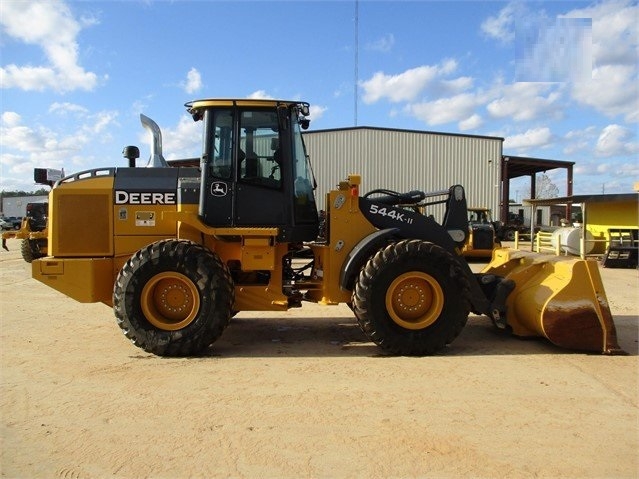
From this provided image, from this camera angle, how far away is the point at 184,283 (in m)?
5.75

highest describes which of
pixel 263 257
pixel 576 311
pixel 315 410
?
pixel 263 257

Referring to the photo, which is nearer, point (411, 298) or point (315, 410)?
point (315, 410)

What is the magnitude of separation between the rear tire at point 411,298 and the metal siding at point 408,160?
21.2 m

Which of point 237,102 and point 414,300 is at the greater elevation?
point 237,102

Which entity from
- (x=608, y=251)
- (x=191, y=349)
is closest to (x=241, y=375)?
(x=191, y=349)

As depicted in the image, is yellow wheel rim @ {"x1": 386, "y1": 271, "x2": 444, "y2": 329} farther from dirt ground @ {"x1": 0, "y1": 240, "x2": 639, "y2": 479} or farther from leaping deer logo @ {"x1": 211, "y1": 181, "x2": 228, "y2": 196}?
leaping deer logo @ {"x1": 211, "y1": 181, "x2": 228, "y2": 196}

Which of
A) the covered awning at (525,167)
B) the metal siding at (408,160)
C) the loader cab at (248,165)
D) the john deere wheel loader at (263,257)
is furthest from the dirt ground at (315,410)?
the covered awning at (525,167)

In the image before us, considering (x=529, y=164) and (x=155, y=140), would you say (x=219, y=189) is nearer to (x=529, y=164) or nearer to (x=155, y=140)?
(x=155, y=140)

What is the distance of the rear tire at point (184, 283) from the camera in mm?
5637

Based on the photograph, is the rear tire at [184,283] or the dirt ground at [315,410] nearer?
the dirt ground at [315,410]

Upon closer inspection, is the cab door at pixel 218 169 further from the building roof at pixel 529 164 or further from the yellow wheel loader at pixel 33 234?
the building roof at pixel 529 164

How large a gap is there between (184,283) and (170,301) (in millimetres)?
287

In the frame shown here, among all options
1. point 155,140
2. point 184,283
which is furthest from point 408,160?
point 184,283

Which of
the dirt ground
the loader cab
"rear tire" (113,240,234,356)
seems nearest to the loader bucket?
the dirt ground
